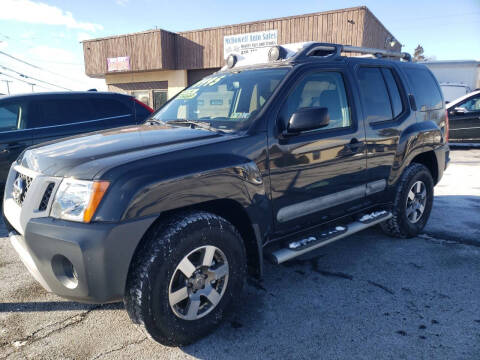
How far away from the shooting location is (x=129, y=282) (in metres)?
2.07

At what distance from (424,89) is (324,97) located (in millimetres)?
1774

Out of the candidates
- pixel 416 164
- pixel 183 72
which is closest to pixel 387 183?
pixel 416 164

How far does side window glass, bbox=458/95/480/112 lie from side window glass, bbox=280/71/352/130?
9.19 meters

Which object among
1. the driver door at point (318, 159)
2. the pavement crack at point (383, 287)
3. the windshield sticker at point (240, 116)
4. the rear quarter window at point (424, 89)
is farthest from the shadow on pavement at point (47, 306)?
the rear quarter window at point (424, 89)

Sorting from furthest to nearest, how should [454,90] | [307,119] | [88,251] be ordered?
1. [454,90]
2. [307,119]
3. [88,251]

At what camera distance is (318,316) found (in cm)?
262

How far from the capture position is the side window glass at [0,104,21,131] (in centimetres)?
513

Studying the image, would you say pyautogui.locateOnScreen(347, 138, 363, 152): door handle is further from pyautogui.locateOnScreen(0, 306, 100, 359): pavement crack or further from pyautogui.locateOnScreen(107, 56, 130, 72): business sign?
pyautogui.locateOnScreen(107, 56, 130, 72): business sign

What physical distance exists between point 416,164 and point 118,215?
3.38 m

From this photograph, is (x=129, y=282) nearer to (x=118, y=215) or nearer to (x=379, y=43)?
(x=118, y=215)

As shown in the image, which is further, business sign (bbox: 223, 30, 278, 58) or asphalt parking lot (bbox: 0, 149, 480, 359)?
business sign (bbox: 223, 30, 278, 58)

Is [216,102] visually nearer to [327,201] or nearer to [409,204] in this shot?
[327,201]

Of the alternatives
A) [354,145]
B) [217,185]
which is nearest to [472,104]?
[354,145]

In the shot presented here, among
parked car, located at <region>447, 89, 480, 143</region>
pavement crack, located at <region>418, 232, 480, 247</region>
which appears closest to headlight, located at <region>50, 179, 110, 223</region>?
pavement crack, located at <region>418, 232, 480, 247</region>
